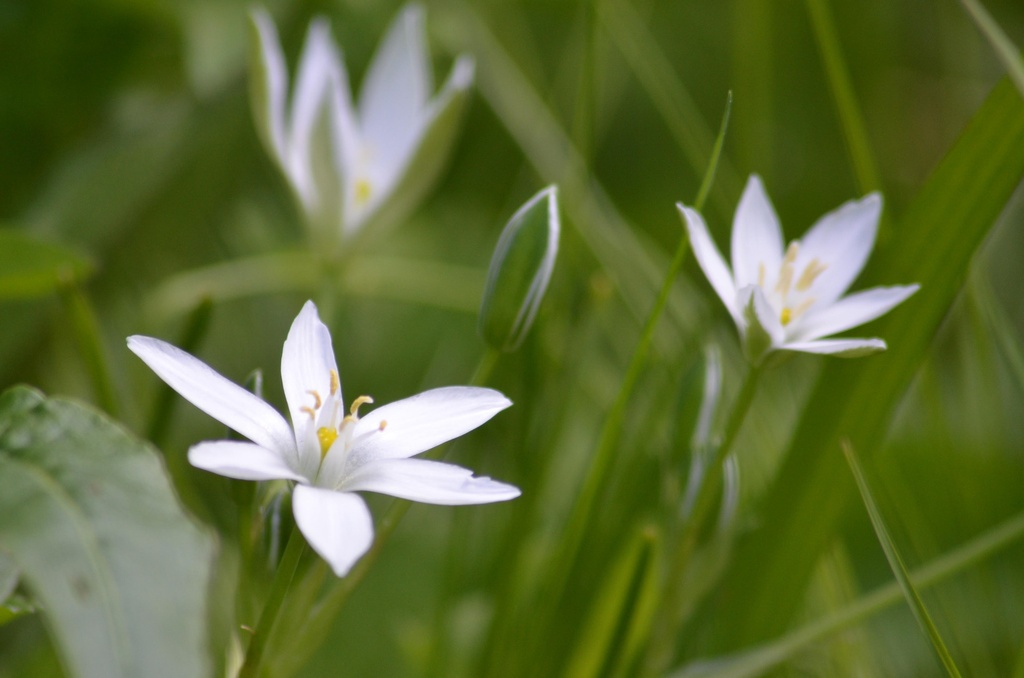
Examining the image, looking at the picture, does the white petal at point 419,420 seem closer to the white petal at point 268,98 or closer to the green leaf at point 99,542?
the green leaf at point 99,542

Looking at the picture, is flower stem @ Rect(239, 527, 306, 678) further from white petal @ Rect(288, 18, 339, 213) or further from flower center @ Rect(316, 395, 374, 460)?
white petal @ Rect(288, 18, 339, 213)

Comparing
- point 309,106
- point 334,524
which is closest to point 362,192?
point 309,106

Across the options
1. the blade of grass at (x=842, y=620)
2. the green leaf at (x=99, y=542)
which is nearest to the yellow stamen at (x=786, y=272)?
the blade of grass at (x=842, y=620)

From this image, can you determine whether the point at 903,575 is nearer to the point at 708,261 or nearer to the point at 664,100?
the point at 708,261

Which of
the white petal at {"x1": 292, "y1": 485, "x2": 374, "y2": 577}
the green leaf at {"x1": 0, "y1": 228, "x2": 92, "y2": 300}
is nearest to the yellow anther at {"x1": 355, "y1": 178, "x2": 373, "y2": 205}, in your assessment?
the green leaf at {"x1": 0, "y1": 228, "x2": 92, "y2": 300}

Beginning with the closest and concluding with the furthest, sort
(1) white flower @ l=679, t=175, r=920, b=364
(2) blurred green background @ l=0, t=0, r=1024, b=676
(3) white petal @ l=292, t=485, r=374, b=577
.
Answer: (3) white petal @ l=292, t=485, r=374, b=577 < (1) white flower @ l=679, t=175, r=920, b=364 < (2) blurred green background @ l=0, t=0, r=1024, b=676

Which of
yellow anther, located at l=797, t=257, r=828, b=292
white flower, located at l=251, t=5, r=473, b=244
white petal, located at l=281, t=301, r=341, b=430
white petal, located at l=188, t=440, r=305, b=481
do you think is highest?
white flower, located at l=251, t=5, r=473, b=244
